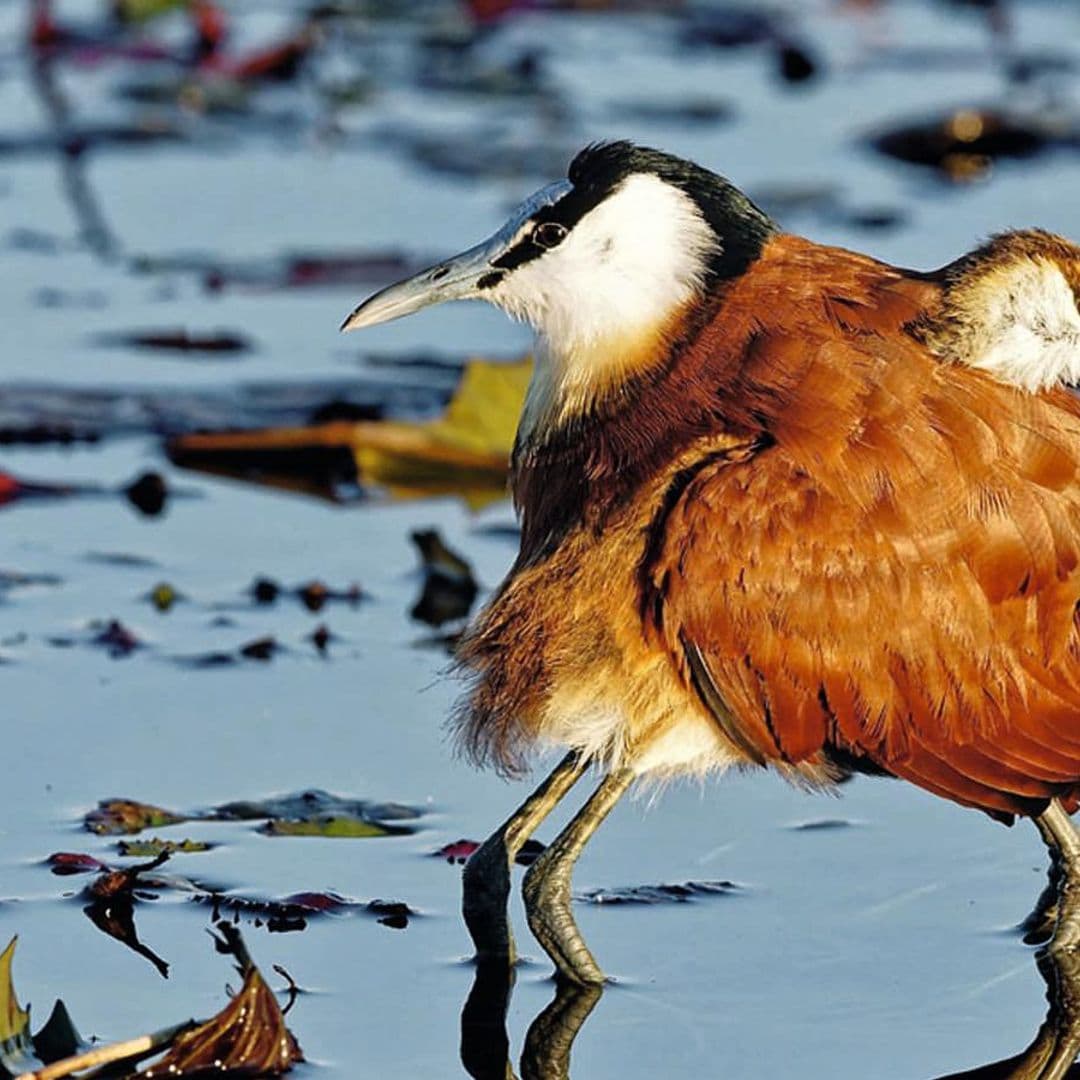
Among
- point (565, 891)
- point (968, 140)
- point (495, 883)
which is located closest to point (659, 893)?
point (565, 891)

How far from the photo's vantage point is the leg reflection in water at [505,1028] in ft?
17.8

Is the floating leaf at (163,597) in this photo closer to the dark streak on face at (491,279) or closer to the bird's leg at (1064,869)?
the dark streak on face at (491,279)

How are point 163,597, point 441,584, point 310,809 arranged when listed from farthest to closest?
point 441,584 → point 163,597 → point 310,809

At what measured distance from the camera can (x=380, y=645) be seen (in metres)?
7.57

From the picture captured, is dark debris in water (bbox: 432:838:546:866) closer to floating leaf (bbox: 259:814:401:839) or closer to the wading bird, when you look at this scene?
floating leaf (bbox: 259:814:401:839)

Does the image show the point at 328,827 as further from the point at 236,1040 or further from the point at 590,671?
the point at 236,1040

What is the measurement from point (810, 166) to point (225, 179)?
2.57 metres

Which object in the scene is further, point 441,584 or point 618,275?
point 441,584

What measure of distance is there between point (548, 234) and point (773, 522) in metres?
0.85

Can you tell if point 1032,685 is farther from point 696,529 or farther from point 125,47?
point 125,47

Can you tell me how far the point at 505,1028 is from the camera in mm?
5574

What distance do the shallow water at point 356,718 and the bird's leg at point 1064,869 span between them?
0.10 metres

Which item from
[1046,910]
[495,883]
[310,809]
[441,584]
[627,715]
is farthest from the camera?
[441,584]

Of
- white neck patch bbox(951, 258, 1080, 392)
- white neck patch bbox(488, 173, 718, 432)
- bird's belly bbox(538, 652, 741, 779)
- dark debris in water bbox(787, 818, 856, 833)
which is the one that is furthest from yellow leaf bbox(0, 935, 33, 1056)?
white neck patch bbox(951, 258, 1080, 392)
